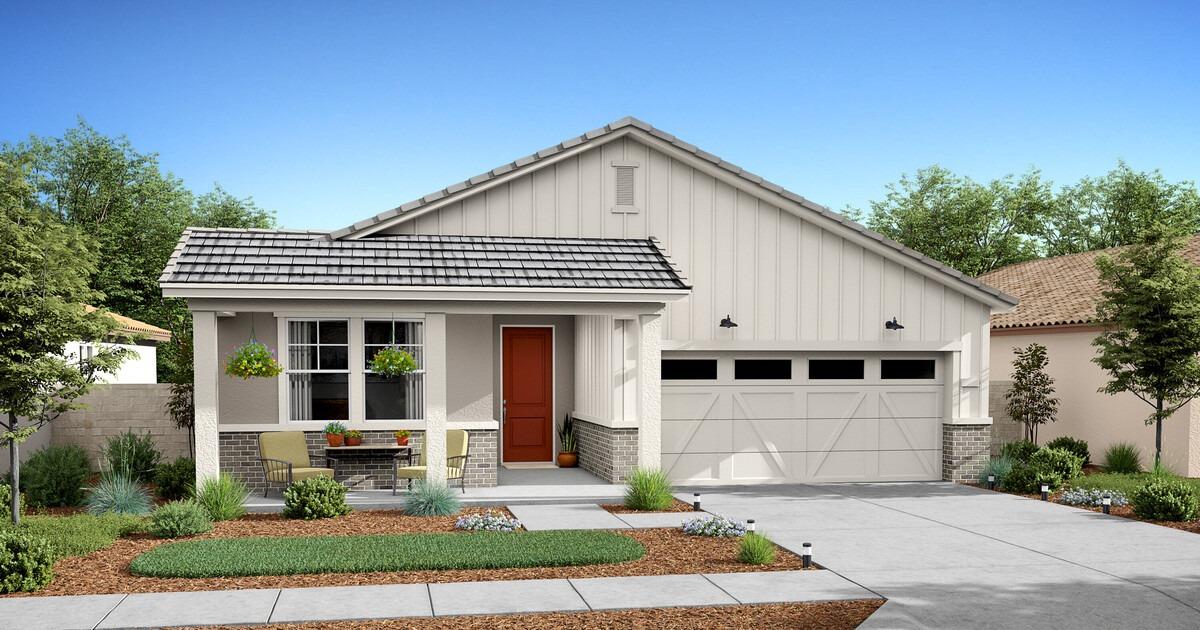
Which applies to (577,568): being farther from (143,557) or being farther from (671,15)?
(671,15)

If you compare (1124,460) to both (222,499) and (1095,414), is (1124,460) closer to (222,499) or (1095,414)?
(1095,414)

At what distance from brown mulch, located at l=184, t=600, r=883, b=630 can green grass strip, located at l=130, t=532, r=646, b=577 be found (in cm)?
185

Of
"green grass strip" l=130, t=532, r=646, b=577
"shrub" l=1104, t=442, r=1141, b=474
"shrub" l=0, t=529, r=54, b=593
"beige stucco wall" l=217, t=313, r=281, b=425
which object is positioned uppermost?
"beige stucco wall" l=217, t=313, r=281, b=425

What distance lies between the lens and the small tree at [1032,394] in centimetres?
2067

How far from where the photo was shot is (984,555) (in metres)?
10.7

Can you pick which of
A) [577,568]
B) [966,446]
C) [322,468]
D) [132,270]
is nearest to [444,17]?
[322,468]

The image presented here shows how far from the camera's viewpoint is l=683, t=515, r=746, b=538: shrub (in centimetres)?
1150

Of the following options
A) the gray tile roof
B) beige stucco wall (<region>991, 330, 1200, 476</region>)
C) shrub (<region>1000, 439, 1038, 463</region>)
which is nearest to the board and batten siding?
the gray tile roof

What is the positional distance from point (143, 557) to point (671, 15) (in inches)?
705

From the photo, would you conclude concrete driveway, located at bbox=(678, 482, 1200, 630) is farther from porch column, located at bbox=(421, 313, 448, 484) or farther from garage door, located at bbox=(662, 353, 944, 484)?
porch column, located at bbox=(421, 313, 448, 484)

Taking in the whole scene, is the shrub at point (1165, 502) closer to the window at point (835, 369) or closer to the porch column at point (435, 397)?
the window at point (835, 369)

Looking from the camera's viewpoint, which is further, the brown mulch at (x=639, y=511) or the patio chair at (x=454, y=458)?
the patio chair at (x=454, y=458)

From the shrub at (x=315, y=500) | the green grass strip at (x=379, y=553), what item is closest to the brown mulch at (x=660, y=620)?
the green grass strip at (x=379, y=553)

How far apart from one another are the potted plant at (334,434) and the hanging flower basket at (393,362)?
4.31 ft
